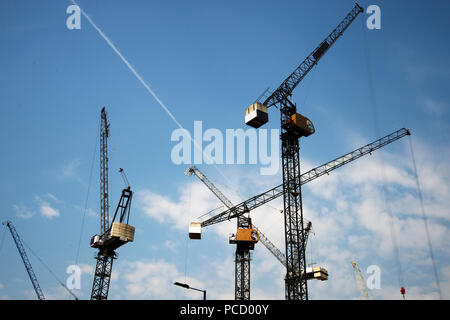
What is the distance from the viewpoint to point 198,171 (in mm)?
123188

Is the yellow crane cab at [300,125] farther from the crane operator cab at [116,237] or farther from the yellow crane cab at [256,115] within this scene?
the crane operator cab at [116,237]

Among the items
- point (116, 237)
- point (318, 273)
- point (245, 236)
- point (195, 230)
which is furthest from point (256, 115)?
point (318, 273)

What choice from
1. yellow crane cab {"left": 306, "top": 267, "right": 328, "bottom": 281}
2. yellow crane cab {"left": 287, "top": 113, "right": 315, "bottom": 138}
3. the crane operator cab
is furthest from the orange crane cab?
yellow crane cab {"left": 287, "top": 113, "right": 315, "bottom": 138}

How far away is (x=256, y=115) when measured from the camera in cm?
6712

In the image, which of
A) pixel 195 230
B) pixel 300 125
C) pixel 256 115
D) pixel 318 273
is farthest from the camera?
pixel 318 273

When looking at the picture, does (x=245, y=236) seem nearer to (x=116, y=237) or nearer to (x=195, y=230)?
(x=195, y=230)

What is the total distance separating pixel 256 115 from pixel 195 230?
42685 mm

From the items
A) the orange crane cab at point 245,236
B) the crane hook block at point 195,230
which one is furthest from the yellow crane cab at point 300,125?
the crane hook block at point 195,230

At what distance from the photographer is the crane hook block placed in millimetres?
97125

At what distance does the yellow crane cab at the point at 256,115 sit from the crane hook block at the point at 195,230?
3985 centimetres

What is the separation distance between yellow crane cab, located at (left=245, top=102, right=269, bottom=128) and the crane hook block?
131 feet

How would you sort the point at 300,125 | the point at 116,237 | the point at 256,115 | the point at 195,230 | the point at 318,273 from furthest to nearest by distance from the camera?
1. the point at 318,273
2. the point at 195,230
3. the point at 116,237
4. the point at 300,125
5. the point at 256,115

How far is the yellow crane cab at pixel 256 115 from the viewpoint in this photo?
2657 inches
